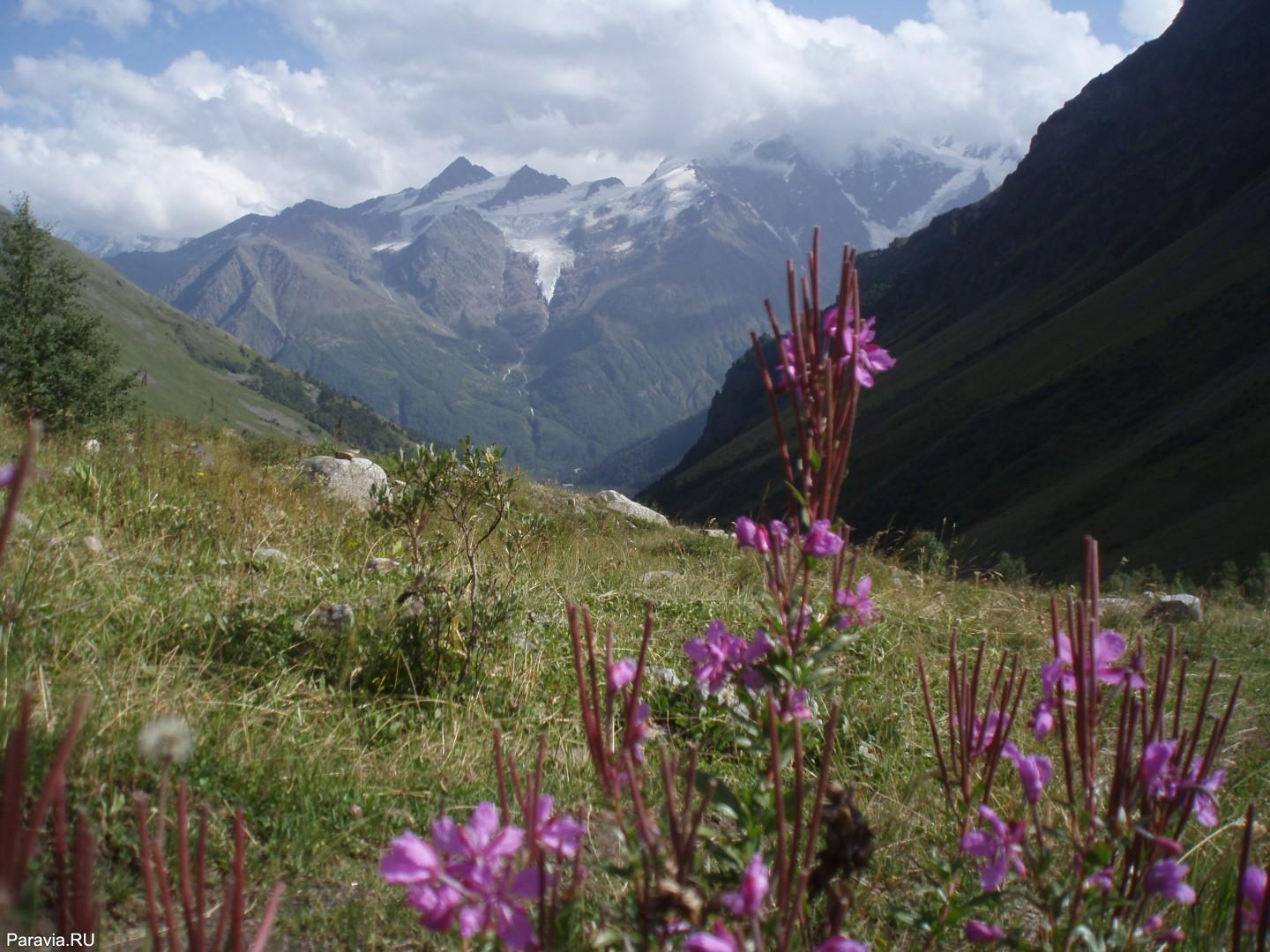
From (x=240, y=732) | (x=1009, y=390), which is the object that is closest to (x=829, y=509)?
(x=240, y=732)

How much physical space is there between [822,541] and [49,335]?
62.4 feet

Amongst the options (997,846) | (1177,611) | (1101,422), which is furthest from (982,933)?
(1101,422)

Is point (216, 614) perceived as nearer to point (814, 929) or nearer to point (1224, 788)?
point (814, 929)

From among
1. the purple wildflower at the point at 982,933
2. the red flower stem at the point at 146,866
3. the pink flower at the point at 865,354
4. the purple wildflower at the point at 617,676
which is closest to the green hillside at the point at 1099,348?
the pink flower at the point at 865,354

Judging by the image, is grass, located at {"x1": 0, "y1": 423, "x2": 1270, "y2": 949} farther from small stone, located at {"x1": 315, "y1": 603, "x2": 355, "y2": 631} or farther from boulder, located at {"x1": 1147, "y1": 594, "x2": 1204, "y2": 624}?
boulder, located at {"x1": 1147, "y1": 594, "x2": 1204, "y2": 624}

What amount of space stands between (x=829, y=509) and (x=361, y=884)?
178 cm

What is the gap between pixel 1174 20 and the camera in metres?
134

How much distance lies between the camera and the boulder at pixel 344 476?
948 cm

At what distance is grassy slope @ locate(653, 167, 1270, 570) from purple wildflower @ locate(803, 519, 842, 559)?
47.0 m

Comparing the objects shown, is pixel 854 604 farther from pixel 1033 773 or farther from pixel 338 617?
pixel 338 617

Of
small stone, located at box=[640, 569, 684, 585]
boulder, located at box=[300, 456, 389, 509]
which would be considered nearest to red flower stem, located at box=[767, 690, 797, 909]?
small stone, located at box=[640, 569, 684, 585]

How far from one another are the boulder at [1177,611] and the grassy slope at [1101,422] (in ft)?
126

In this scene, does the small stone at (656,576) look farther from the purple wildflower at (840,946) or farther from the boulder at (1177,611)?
the purple wildflower at (840,946)

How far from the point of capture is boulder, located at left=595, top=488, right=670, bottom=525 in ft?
52.7
